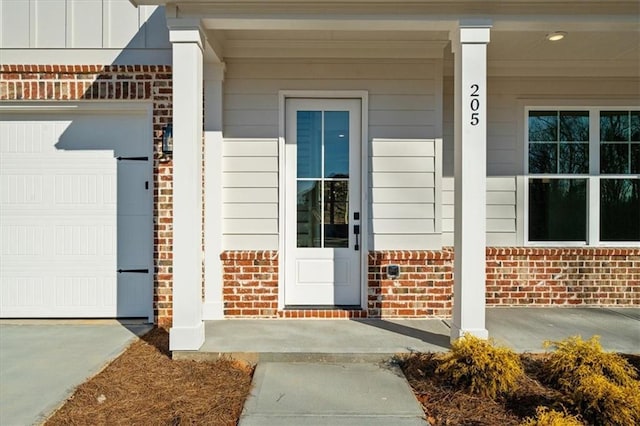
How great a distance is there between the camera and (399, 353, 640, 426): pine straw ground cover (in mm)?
2535

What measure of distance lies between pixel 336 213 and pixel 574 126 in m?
3.19

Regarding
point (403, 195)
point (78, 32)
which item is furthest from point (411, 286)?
point (78, 32)

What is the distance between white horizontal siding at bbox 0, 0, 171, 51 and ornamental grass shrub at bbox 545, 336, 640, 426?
15.1 ft

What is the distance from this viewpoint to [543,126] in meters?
5.06

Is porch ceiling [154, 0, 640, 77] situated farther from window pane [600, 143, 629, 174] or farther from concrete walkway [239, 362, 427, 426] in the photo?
concrete walkway [239, 362, 427, 426]

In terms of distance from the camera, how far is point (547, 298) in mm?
4906

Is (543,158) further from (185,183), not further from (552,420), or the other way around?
(185,183)

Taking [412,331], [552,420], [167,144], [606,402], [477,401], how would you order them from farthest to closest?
[167,144]
[412,331]
[477,401]
[606,402]
[552,420]

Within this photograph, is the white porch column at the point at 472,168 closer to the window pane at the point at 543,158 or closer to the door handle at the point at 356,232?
the door handle at the point at 356,232

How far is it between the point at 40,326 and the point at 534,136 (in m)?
6.06

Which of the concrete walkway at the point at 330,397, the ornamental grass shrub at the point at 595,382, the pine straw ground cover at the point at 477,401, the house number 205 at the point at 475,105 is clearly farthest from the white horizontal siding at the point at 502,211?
the concrete walkway at the point at 330,397

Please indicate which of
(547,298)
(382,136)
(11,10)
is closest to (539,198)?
(547,298)

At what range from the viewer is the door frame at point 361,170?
445 centimetres

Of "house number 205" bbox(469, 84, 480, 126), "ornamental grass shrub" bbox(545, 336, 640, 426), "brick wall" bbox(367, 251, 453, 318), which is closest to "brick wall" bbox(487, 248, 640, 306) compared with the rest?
"brick wall" bbox(367, 251, 453, 318)
